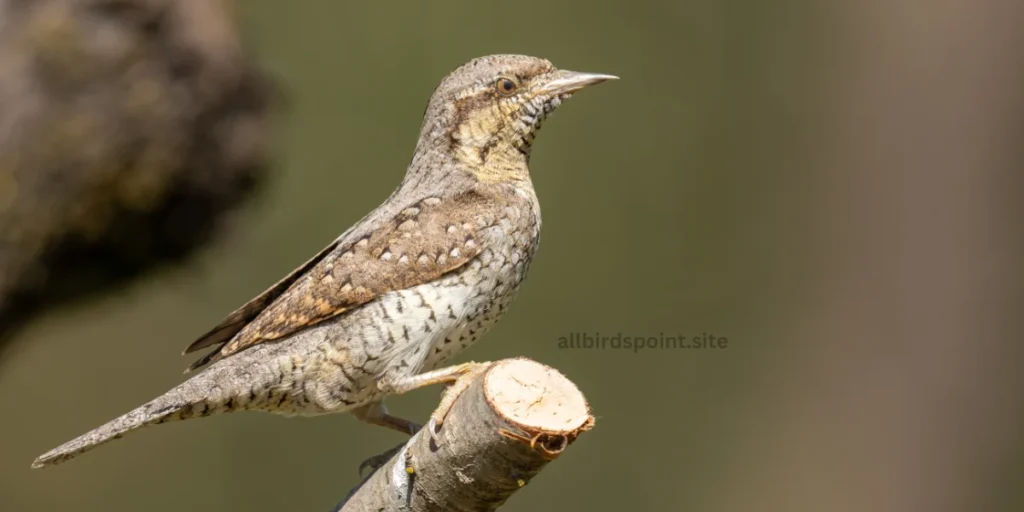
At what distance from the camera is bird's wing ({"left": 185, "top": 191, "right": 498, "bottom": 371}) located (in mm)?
2746

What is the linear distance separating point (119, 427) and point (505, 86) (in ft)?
4.66

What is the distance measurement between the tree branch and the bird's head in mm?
981

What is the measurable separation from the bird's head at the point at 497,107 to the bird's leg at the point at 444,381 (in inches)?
26.1

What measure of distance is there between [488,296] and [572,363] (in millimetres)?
4405

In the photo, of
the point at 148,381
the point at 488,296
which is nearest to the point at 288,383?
the point at 488,296

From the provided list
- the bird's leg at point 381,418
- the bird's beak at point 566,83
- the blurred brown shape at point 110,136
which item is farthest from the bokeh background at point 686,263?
the bird's beak at point 566,83

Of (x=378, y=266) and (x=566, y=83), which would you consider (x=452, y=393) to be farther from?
(x=566, y=83)

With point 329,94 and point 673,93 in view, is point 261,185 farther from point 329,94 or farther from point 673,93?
point 673,93

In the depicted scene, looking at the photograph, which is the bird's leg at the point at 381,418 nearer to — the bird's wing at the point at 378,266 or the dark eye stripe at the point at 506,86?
the bird's wing at the point at 378,266

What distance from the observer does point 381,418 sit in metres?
3.20

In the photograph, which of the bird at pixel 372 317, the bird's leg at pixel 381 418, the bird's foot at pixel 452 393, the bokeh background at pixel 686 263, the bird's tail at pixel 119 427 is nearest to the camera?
the bird's foot at pixel 452 393

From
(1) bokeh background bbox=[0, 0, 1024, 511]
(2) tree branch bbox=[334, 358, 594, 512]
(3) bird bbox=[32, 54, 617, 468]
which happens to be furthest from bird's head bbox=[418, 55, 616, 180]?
(1) bokeh background bbox=[0, 0, 1024, 511]

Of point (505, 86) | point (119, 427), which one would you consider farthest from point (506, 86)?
point (119, 427)

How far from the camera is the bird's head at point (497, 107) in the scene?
10.1 ft
